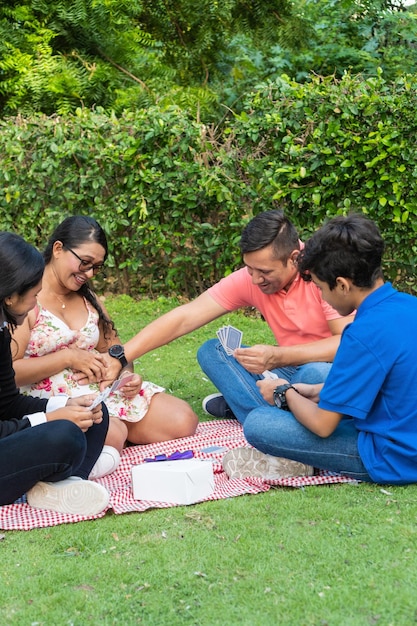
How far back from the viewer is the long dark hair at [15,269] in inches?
141

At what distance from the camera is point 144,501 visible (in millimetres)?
3809

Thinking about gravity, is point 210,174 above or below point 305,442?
below

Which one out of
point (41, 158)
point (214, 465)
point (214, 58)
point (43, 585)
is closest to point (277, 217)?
point (214, 465)

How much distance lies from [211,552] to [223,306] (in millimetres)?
2179

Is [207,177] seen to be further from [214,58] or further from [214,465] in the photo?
[214,58]

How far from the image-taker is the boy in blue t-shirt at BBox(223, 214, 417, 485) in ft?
11.2

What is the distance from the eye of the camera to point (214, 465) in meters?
4.23

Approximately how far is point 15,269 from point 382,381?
5.52 feet

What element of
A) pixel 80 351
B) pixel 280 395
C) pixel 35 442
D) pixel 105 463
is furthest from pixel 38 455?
pixel 280 395

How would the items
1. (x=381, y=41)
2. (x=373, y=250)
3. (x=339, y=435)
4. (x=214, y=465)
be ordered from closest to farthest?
1. (x=373, y=250)
2. (x=339, y=435)
3. (x=214, y=465)
4. (x=381, y=41)

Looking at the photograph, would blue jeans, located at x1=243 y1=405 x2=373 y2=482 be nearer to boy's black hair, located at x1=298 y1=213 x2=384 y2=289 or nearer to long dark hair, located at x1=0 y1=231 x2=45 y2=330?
boy's black hair, located at x1=298 y1=213 x2=384 y2=289

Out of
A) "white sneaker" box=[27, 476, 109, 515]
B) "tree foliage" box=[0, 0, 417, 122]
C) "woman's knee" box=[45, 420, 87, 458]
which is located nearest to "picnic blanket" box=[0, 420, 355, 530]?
"white sneaker" box=[27, 476, 109, 515]

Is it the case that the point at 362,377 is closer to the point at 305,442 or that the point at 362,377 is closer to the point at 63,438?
the point at 305,442

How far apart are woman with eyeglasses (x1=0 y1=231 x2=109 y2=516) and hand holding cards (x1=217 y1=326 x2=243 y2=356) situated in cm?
116
